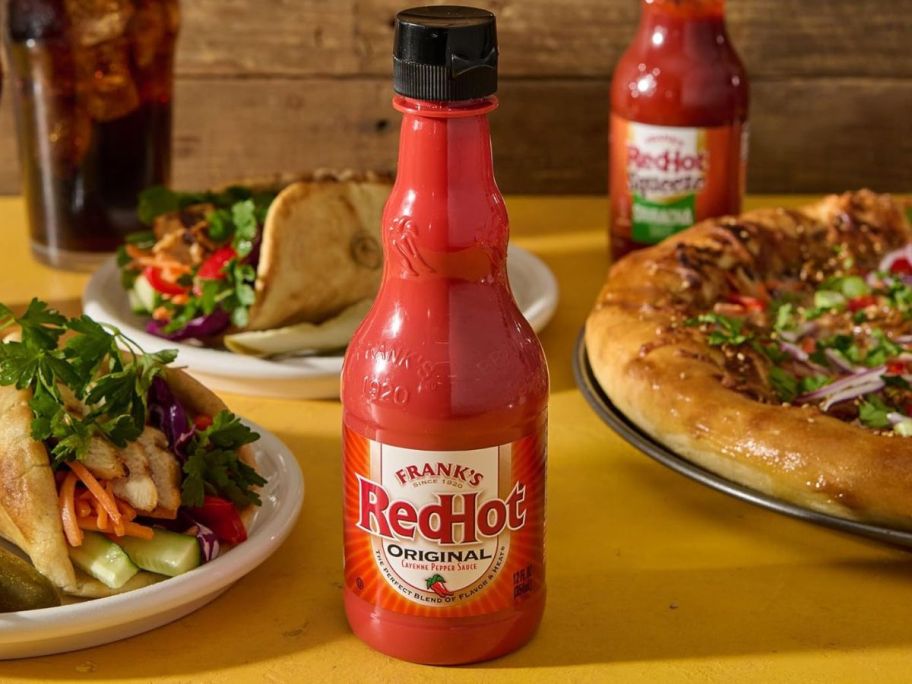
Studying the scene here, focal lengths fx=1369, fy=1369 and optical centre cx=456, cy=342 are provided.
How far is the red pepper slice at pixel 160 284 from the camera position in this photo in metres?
1.90

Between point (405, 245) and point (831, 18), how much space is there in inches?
74.2

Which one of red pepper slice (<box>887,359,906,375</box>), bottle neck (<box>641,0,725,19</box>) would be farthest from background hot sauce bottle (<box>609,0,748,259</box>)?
red pepper slice (<box>887,359,906,375</box>)

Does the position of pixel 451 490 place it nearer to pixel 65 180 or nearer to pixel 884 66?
pixel 65 180

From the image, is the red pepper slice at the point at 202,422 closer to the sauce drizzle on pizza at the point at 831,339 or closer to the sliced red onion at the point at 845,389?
the sauce drizzle on pizza at the point at 831,339

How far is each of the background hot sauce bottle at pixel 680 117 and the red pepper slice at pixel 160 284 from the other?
2.34ft

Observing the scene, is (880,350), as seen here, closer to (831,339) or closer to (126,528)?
(831,339)

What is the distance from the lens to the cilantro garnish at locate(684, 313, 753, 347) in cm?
166

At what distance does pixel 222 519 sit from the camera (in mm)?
1248

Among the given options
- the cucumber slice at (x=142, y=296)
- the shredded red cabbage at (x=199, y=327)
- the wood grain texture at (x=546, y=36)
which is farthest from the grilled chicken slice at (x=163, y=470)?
the wood grain texture at (x=546, y=36)

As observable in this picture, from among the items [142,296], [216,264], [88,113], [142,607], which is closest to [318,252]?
[216,264]

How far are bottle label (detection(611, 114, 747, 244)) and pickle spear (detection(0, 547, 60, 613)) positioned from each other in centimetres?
124

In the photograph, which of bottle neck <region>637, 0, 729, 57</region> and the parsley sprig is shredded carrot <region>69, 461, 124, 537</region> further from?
bottle neck <region>637, 0, 729, 57</region>

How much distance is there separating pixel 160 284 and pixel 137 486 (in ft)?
2.44

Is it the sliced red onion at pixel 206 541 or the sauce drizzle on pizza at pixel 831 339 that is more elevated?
the sliced red onion at pixel 206 541
